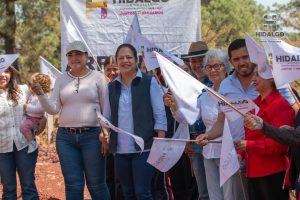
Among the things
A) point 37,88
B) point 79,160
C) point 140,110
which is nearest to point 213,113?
point 140,110

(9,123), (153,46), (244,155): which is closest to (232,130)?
(244,155)

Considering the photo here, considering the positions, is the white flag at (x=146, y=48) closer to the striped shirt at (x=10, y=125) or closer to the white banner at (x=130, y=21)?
the striped shirt at (x=10, y=125)

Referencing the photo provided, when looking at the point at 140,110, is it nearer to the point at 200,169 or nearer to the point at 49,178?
the point at 200,169

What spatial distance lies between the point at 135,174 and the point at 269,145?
5.38 ft

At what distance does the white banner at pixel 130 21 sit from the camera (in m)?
8.18

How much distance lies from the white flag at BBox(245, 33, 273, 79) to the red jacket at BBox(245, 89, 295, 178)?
18 centimetres

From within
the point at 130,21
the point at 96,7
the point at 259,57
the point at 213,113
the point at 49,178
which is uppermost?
the point at 96,7

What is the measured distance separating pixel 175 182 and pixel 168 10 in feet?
8.43

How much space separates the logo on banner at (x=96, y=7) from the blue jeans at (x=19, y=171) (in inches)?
102

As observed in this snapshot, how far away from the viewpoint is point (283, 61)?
4406 mm

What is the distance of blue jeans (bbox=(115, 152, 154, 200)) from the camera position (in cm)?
573

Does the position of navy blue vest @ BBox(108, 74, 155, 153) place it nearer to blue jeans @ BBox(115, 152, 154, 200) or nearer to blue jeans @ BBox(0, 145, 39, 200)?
blue jeans @ BBox(115, 152, 154, 200)

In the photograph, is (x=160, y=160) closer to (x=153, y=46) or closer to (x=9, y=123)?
(x=153, y=46)

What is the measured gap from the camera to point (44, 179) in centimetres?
984
